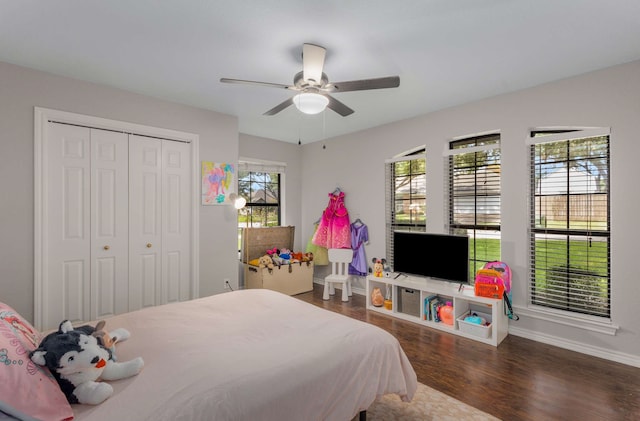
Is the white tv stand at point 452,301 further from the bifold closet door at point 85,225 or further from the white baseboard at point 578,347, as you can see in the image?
the bifold closet door at point 85,225

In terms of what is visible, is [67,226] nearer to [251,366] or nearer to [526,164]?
[251,366]

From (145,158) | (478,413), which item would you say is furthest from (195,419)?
(145,158)

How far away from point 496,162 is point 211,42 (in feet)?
9.96

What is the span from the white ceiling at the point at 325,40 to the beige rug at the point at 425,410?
2.49 m

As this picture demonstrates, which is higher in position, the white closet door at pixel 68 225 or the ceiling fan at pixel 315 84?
the ceiling fan at pixel 315 84

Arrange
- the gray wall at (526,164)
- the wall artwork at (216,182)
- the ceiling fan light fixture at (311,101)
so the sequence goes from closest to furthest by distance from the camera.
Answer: the ceiling fan light fixture at (311,101)
the gray wall at (526,164)
the wall artwork at (216,182)

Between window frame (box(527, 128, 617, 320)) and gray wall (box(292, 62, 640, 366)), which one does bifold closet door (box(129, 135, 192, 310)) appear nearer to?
gray wall (box(292, 62, 640, 366))

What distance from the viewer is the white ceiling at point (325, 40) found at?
1855 millimetres

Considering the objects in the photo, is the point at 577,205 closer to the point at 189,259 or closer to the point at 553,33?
the point at 553,33

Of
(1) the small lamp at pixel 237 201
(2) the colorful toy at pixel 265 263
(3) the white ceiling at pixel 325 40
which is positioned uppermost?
(3) the white ceiling at pixel 325 40

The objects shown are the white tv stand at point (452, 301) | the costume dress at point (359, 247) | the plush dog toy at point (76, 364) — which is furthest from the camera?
the costume dress at point (359, 247)

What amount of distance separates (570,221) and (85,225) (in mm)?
4628

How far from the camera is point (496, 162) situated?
3.43 metres

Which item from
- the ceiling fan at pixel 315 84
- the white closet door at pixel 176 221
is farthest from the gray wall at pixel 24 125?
the ceiling fan at pixel 315 84
